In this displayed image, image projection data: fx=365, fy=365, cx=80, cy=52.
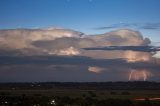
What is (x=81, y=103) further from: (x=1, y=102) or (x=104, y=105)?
(x=1, y=102)

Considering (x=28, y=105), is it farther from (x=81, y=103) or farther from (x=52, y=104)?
(x=81, y=103)

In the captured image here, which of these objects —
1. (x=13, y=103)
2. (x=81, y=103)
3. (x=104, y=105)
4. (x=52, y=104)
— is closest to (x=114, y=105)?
(x=104, y=105)

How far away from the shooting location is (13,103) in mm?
142000

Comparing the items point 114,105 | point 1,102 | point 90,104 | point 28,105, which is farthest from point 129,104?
point 1,102

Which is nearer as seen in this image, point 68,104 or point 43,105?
point 43,105

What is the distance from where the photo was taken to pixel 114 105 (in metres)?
149

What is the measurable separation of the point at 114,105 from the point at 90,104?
9766 mm

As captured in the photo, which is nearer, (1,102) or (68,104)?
(1,102)

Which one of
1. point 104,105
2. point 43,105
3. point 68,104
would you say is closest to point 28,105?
point 43,105

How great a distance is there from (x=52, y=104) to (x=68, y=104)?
1363cm

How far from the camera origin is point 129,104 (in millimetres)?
145250

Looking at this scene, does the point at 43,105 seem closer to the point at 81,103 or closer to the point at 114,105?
the point at 81,103

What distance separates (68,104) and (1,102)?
2765 centimetres

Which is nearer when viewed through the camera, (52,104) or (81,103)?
(52,104)
